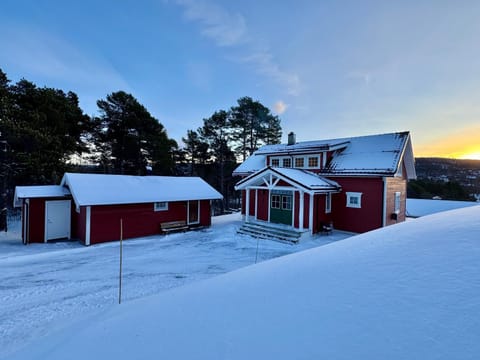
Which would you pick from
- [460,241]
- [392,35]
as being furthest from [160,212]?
[392,35]

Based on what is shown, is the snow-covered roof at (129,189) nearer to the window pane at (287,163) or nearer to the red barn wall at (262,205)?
the red barn wall at (262,205)

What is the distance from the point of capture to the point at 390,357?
4.61 ft

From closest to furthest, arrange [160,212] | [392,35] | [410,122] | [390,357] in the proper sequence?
[390,357] < [392,35] < [160,212] < [410,122]

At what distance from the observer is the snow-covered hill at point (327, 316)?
156 centimetres

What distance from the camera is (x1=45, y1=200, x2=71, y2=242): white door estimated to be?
457 inches

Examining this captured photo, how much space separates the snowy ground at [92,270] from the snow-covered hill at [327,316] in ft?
8.15

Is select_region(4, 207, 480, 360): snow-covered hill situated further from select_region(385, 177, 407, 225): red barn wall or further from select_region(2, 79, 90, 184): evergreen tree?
select_region(2, 79, 90, 184): evergreen tree

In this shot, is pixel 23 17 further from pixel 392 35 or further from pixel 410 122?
pixel 410 122

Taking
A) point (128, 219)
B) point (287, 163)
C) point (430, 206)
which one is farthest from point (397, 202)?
point (128, 219)

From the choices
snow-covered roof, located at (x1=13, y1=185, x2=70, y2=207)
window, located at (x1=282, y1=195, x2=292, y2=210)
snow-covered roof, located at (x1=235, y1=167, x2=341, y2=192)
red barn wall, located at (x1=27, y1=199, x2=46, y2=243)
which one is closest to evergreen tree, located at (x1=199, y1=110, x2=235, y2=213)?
snow-covered roof, located at (x1=235, y1=167, x2=341, y2=192)

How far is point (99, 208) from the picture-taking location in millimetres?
11297

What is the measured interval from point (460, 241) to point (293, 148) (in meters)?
13.3

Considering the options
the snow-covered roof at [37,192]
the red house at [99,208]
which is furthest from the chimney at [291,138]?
the snow-covered roof at [37,192]

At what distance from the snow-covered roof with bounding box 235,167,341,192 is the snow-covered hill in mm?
8628
